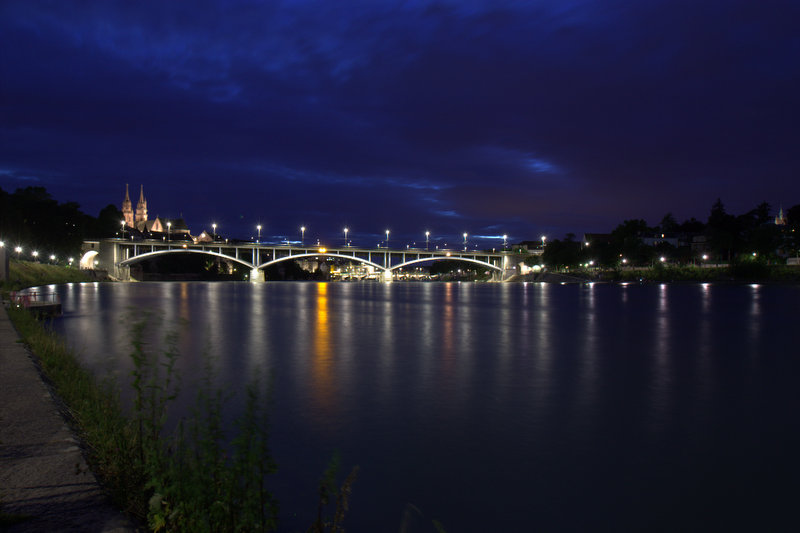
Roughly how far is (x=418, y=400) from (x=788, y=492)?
7.30 metres

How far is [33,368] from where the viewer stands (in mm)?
10023

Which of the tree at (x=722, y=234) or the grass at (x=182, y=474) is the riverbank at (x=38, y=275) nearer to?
the grass at (x=182, y=474)

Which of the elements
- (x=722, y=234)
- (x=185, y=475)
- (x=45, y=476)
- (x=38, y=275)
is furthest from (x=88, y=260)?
(x=722, y=234)

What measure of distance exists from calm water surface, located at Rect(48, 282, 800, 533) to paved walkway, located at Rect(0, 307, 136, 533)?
5.24 feet

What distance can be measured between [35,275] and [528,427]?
7367cm

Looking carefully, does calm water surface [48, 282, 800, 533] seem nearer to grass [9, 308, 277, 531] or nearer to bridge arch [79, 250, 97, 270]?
grass [9, 308, 277, 531]

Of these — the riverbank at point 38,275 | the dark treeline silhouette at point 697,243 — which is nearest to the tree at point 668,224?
the dark treeline silhouette at point 697,243

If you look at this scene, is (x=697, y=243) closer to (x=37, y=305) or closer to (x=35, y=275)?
(x=35, y=275)

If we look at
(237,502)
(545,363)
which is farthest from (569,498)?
(545,363)

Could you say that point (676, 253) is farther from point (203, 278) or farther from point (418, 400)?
point (418, 400)

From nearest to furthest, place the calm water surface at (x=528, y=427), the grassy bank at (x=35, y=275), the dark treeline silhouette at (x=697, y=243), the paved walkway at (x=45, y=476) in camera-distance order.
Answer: the paved walkway at (x=45, y=476)
the calm water surface at (x=528, y=427)
the grassy bank at (x=35, y=275)
the dark treeline silhouette at (x=697, y=243)

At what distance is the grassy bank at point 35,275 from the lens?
49.6 metres

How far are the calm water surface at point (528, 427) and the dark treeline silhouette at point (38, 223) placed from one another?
64.7 m

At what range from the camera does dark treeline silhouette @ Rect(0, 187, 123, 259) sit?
7606 cm
